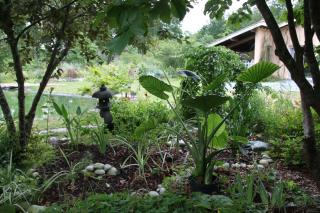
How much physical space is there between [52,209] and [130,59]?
56.9 ft

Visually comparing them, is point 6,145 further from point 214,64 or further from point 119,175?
point 214,64

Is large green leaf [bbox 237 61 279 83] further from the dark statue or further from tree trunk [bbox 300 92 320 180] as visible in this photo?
the dark statue

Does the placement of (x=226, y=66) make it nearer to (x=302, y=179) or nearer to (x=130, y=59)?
(x=302, y=179)

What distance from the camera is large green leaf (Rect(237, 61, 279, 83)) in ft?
7.51

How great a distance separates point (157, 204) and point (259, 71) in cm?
110

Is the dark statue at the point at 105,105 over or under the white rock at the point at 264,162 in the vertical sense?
over

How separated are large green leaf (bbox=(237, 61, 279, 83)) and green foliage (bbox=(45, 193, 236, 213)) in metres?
0.87

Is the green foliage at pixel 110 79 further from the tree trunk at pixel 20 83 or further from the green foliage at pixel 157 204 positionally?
the green foliage at pixel 157 204

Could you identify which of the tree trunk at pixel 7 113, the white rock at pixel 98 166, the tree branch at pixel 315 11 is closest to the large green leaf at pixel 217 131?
the white rock at pixel 98 166

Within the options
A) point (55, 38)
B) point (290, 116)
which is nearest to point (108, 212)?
point (55, 38)

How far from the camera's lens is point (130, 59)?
748 inches

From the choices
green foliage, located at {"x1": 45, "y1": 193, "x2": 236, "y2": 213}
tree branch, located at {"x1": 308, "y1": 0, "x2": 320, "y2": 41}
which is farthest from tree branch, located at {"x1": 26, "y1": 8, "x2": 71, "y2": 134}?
tree branch, located at {"x1": 308, "y1": 0, "x2": 320, "y2": 41}

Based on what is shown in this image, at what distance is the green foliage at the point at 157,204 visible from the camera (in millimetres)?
1895

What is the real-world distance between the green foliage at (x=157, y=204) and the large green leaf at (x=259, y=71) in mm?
873
